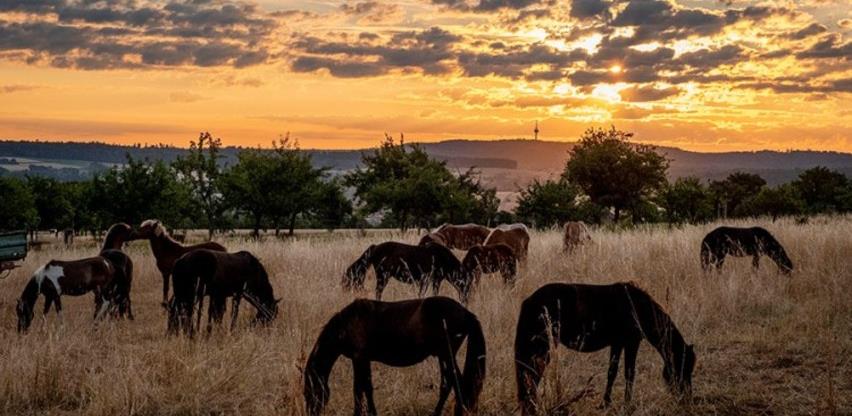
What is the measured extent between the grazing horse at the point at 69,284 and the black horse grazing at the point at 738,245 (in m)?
9.34

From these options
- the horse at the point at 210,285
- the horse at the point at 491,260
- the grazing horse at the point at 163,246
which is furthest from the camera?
the grazing horse at the point at 163,246

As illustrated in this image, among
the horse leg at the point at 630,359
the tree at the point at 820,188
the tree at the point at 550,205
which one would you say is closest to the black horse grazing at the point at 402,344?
the horse leg at the point at 630,359

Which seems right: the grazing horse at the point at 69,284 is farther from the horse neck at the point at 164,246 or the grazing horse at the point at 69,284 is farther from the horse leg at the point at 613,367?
the horse leg at the point at 613,367

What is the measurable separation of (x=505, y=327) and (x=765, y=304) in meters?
3.81

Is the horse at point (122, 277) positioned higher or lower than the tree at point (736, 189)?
lower

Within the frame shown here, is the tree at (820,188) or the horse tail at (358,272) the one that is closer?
the horse tail at (358,272)

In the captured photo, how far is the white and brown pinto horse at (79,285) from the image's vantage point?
10648 millimetres

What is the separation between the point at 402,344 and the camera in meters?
5.63

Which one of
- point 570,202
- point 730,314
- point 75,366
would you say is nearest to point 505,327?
point 730,314

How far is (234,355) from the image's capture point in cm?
786

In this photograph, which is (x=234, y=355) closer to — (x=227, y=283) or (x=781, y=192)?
(x=227, y=283)

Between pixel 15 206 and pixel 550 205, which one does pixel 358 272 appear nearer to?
pixel 550 205

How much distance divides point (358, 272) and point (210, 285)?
241 cm

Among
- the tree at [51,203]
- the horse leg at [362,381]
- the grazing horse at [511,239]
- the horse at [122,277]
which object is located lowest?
the tree at [51,203]
